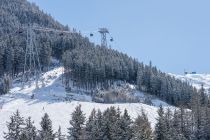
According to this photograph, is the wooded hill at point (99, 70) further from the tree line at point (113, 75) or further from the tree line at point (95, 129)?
the tree line at point (95, 129)

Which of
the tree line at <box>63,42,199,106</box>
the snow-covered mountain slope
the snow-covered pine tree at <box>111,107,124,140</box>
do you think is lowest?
the snow-covered pine tree at <box>111,107,124,140</box>

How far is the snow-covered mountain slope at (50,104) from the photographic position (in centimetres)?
11156

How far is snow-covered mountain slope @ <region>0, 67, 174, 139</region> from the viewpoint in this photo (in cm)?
11156

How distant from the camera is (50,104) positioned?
124m

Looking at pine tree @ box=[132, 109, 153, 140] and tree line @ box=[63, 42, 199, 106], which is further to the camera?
tree line @ box=[63, 42, 199, 106]

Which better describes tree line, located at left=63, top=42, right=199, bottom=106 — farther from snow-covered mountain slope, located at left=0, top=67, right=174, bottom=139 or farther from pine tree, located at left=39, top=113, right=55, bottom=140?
pine tree, located at left=39, top=113, right=55, bottom=140

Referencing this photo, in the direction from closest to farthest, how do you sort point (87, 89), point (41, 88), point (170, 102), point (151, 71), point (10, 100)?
point (10, 100) → point (41, 88) → point (87, 89) → point (170, 102) → point (151, 71)

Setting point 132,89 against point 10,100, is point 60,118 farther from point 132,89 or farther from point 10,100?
point 132,89

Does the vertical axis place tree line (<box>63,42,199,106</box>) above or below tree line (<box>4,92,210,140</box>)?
above

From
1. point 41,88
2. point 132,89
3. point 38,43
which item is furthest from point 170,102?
point 38,43

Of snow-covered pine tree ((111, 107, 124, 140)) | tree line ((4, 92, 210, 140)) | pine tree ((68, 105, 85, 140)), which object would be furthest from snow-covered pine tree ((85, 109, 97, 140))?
snow-covered pine tree ((111, 107, 124, 140))

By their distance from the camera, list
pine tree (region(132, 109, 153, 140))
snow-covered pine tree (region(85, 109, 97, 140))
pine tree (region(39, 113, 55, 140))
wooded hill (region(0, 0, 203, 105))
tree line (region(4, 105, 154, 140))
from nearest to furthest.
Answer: pine tree (region(39, 113, 55, 140)), pine tree (region(132, 109, 153, 140)), tree line (region(4, 105, 154, 140)), snow-covered pine tree (region(85, 109, 97, 140)), wooded hill (region(0, 0, 203, 105))

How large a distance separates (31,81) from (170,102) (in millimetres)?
46705

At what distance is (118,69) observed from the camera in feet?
559
